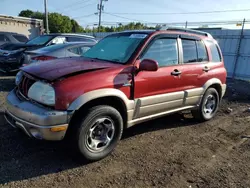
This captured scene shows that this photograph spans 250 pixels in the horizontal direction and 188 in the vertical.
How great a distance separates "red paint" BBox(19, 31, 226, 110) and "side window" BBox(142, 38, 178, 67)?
11cm

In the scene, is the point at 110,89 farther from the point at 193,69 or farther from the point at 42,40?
the point at 42,40

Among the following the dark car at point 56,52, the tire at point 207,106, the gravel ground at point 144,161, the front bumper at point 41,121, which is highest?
the dark car at point 56,52

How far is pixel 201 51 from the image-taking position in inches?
194

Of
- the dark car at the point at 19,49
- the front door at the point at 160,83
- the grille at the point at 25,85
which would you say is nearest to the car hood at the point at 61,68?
the grille at the point at 25,85

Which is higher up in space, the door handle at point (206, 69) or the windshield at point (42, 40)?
the windshield at point (42, 40)

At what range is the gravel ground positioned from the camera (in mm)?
2977

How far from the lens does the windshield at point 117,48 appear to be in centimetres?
384

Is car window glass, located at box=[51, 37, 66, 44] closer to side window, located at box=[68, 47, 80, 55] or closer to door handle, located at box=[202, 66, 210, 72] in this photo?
side window, located at box=[68, 47, 80, 55]

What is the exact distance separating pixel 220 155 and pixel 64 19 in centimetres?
6132

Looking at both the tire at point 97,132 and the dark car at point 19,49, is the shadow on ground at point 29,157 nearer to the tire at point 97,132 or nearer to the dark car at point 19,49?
the tire at point 97,132

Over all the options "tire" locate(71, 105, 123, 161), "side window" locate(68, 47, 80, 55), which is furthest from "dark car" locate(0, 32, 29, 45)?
"tire" locate(71, 105, 123, 161)

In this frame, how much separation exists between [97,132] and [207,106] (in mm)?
2993

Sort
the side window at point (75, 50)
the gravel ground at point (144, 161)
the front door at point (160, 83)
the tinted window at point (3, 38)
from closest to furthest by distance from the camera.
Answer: the gravel ground at point (144, 161) → the front door at point (160, 83) → the side window at point (75, 50) → the tinted window at point (3, 38)

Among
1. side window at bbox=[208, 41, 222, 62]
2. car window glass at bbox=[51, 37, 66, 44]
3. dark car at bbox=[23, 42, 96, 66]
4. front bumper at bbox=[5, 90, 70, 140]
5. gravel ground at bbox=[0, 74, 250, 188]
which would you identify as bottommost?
gravel ground at bbox=[0, 74, 250, 188]
